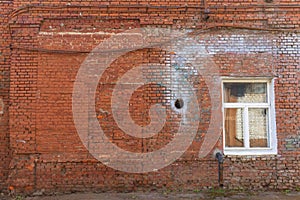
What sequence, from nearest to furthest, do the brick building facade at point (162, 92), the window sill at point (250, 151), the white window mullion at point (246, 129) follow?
1. the brick building facade at point (162, 92)
2. the window sill at point (250, 151)
3. the white window mullion at point (246, 129)

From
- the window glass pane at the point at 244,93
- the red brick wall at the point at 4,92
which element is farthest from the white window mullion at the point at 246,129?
the red brick wall at the point at 4,92

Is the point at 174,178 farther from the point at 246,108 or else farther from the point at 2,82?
the point at 2,82

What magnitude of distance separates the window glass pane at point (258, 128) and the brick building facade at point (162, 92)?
0.07 ft

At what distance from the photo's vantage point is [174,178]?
562cm

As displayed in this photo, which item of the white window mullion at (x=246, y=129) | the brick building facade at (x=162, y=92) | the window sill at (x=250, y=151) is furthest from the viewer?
the white window mullion at (x=246, y=129)

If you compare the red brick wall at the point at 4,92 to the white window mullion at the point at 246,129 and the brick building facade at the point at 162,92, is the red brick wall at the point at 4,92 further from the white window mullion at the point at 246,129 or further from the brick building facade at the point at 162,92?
the white window mullion at the point at 246,129

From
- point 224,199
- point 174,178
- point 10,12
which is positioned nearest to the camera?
point 224,199

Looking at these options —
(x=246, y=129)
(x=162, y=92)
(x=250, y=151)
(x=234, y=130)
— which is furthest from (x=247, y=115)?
(x=162, y=92)

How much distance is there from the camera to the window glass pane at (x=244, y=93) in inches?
233

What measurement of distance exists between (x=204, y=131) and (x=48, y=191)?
11.1 feet

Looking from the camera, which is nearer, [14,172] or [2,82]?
[14,172]

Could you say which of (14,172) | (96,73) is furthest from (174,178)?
(14,172)

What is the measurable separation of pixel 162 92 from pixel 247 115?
188 centimetres

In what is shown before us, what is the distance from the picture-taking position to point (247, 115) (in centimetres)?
586
